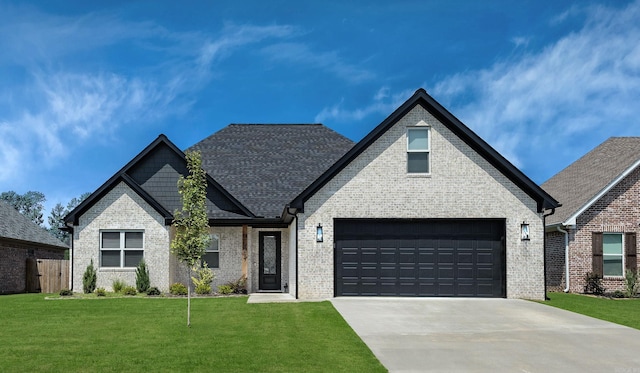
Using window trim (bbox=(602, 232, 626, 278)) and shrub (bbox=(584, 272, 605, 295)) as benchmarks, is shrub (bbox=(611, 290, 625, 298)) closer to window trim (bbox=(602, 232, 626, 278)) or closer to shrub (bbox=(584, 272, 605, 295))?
shrub (bbox=(584, 272, 605, 295))

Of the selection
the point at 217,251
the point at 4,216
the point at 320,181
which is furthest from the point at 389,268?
the point at 4,216

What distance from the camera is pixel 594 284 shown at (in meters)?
26.0

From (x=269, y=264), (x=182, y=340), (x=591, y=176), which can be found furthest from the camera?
(x=591, y=176)

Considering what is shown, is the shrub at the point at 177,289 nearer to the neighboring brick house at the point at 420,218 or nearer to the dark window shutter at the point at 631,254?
the neighboring brick house at the point at 420,218

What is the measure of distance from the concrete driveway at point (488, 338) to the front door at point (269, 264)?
7.31m

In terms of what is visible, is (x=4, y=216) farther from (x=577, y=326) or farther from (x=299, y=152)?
(x=577, y=326)

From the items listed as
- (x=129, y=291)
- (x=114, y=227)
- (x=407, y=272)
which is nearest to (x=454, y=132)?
(x=407, y=272)

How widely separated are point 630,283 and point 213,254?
15994 mm

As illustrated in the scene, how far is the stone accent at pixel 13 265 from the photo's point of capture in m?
32.1

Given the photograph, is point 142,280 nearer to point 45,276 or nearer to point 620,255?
point 45,276

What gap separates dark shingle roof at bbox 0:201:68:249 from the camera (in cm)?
3350

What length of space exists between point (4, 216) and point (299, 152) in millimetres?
16564

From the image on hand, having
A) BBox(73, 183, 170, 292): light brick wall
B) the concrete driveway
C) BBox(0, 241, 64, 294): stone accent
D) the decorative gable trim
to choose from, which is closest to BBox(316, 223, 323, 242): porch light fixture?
the concrete driveway

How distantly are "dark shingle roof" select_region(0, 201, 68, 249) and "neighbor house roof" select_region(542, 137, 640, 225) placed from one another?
25.3 m
